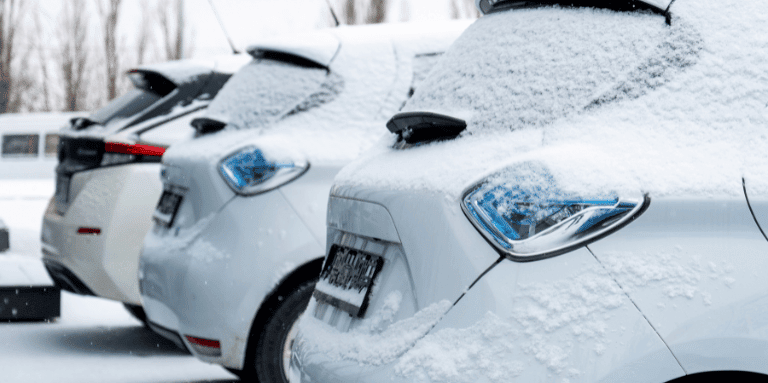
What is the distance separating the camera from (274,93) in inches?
167

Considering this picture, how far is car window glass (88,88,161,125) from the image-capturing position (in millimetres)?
5879

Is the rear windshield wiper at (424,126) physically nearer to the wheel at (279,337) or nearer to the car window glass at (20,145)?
the wheel at (279,337)

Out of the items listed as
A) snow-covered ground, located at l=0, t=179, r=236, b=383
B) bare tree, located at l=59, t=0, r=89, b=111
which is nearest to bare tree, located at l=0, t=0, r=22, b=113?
bare tree, located at l=59, t=0, r=89, b=111

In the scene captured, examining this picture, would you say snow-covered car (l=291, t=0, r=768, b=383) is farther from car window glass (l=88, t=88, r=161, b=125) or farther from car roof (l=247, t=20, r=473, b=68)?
car window glass (l=88, t=88, r=161, b=125)

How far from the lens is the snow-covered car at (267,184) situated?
12.4 feet

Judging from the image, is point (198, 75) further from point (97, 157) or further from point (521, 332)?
point (521, 332)

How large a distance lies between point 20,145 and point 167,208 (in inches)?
754

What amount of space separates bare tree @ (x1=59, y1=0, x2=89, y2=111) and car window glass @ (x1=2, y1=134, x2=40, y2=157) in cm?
1015

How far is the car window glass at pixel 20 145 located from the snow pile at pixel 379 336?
2119 cm

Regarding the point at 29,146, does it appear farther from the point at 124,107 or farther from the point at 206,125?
the point at 206,125

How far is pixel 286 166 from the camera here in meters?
3.86

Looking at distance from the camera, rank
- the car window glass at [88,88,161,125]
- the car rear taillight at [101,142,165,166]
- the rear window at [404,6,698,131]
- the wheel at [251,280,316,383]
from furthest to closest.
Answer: the car window glass at [88,88,161,125], the car rear taillight at [101,142,165,166], the wheel at [251,280,316,383], the rear window at [404,6,698,131]

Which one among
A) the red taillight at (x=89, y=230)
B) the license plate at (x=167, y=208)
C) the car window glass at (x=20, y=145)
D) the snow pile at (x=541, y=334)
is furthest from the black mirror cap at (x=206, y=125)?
the car window glass at (x=20, y=145)

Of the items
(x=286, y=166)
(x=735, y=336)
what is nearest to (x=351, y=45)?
(x=286, y=166)
